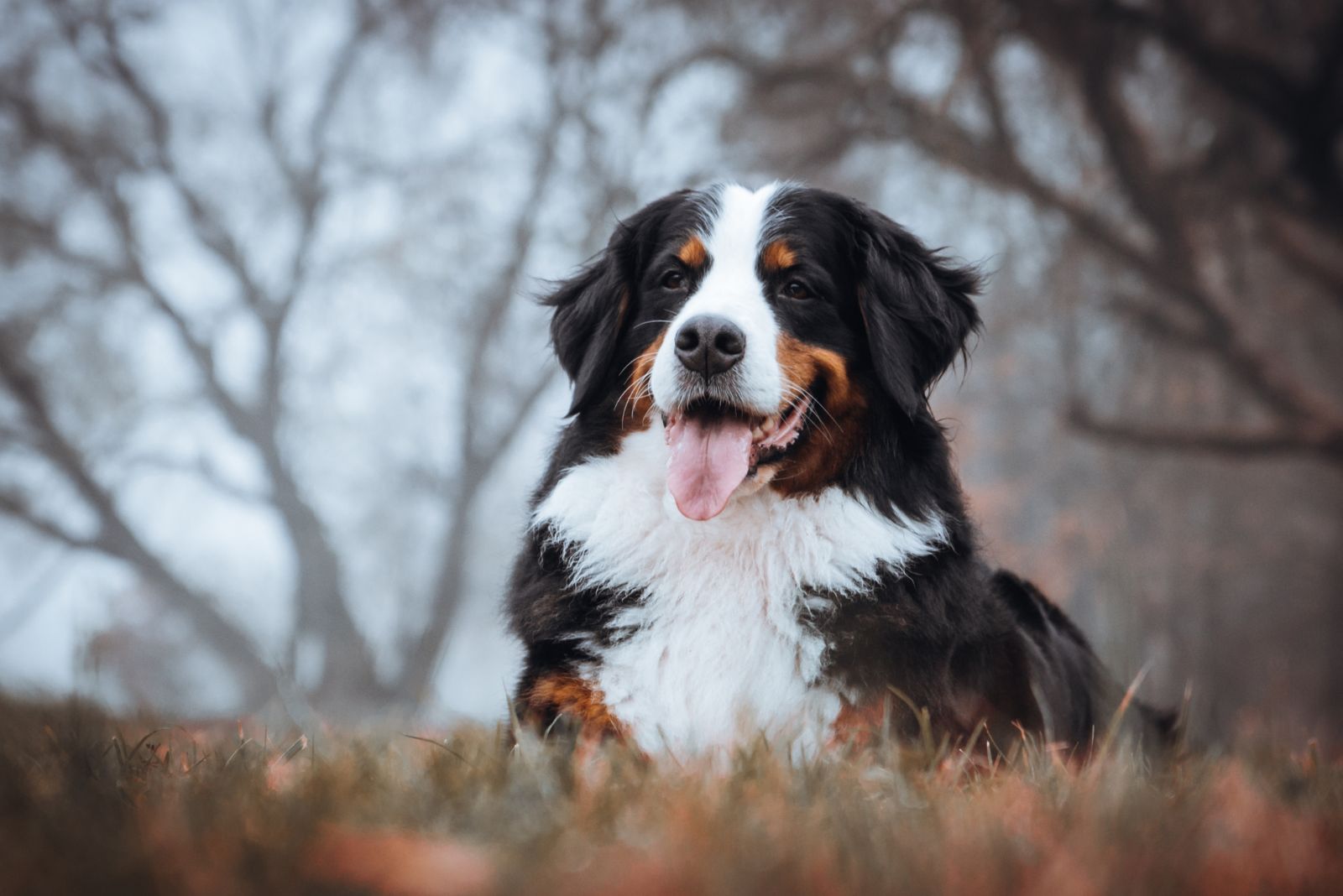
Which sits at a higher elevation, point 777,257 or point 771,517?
point 777,257

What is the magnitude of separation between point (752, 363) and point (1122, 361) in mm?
15289

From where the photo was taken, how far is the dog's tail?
3.56 metres

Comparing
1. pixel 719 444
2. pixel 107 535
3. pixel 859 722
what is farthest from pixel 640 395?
pixel 107 535

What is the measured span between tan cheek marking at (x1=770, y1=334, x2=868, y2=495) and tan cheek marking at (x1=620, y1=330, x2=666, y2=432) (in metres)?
0.44

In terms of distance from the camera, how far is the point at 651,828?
183cm

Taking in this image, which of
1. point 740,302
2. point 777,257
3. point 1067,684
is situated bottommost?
point 1067,684

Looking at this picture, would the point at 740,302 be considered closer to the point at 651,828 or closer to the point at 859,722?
the point at 859,722

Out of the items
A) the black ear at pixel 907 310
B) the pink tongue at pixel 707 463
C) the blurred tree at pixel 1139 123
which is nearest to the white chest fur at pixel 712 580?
the pink tongue at pixel 707 463

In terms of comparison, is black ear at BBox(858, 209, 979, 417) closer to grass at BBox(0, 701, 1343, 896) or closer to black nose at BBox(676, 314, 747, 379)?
black nose at BBox(676, 314, 747, 379)

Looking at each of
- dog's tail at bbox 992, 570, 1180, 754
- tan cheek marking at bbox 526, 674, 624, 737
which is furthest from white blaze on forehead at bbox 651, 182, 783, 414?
dog's tail at bbox 992, 570, 1180, 754

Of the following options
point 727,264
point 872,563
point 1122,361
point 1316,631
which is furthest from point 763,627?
point 1316,631

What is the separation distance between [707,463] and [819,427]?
0.37 metres

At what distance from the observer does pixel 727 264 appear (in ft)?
11.7

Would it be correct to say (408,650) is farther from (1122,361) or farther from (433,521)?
(1122,361)
